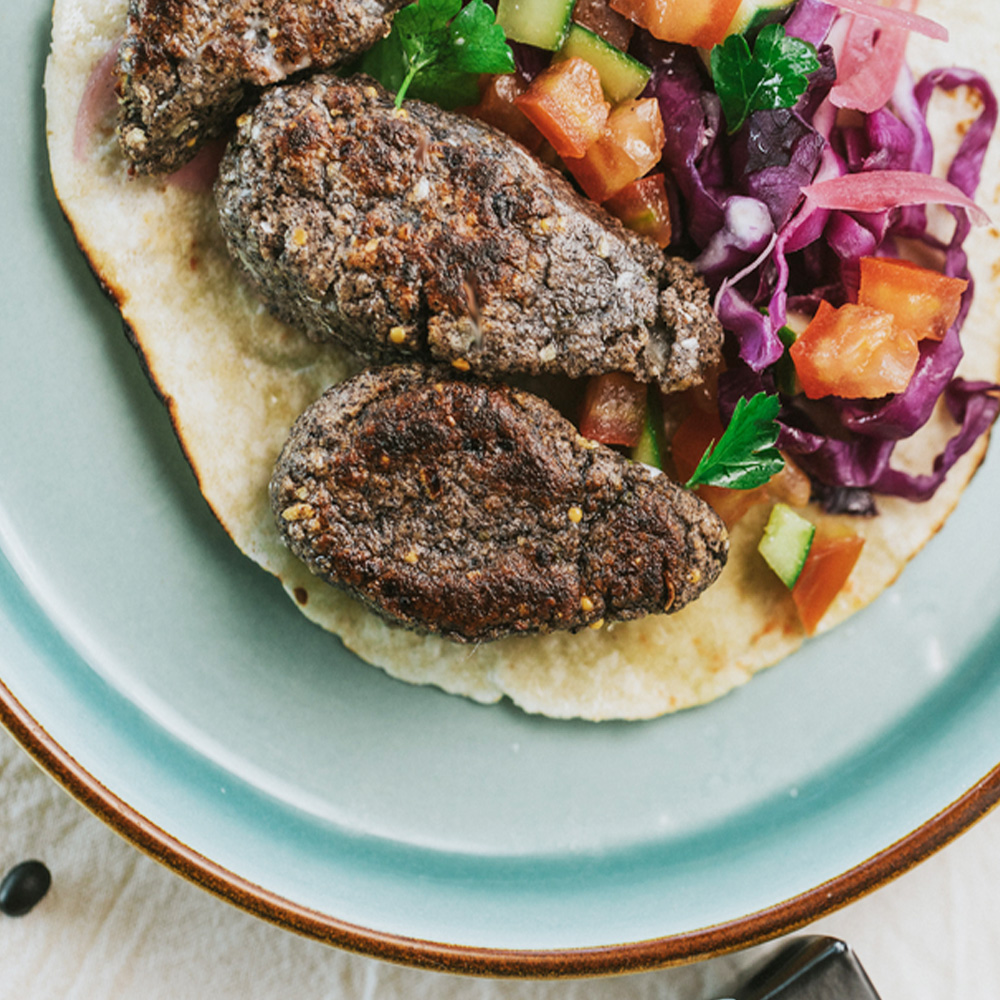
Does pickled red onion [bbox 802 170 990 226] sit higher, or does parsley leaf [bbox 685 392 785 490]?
pickled red onion [bbox 802 170 990 226]

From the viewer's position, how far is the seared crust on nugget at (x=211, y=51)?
2584 millimetres

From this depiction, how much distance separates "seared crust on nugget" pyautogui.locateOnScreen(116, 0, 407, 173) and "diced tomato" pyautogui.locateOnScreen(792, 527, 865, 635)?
232 cm

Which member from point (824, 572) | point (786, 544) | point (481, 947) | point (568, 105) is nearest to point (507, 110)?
point (568, 105)

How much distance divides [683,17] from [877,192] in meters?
0.88

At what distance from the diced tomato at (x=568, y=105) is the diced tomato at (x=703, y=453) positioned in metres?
0.99

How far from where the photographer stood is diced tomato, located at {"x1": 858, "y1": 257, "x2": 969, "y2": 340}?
10.2 feet

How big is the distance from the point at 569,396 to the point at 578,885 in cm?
175

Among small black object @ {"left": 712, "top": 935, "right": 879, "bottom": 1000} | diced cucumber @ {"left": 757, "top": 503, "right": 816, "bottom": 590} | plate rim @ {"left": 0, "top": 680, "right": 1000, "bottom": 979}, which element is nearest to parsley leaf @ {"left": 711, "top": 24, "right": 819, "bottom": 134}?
diced cucumber @ {"left": 757, "top": 503, "right": 816, "bottom": 590}

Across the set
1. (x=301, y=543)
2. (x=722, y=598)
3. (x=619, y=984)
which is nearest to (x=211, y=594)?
(x=301, y=543)

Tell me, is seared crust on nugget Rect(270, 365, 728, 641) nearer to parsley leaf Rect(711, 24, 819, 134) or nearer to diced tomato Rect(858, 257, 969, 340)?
diced tomato Rect(858, 257, 969, 340)

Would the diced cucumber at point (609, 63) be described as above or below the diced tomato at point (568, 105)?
above

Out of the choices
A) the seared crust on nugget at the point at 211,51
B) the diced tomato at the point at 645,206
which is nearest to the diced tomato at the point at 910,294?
the diced tomato at the point at 645,206

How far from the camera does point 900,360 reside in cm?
309

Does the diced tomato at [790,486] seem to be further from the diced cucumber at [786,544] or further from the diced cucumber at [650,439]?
the diced cucumber at [650,439]
